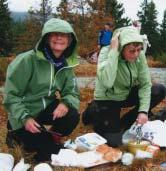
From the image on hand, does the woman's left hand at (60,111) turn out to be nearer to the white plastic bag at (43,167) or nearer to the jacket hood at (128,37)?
the white plastic bag at (43,167)

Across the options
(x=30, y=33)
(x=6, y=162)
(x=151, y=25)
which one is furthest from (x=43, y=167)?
(x=151, y=25)

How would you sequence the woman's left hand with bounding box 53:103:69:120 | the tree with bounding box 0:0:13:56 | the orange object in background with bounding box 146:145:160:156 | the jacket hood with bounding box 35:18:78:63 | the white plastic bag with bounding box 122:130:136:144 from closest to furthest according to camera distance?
the jacket hood with bounding box 35:18:78:63 → the woman's left hand with bounding box 53:103:69:120 → the orange object in background with bounding box 146:145:160:156 → the white plastic bag with bounding box 122:130:136:144 → the tree with bounding box 0:0:13:56

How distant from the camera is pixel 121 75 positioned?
416cm

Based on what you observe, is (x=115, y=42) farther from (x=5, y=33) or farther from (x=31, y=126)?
(x=5, y=33)

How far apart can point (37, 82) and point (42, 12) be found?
29.8 metres

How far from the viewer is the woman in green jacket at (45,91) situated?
3469 millimetres

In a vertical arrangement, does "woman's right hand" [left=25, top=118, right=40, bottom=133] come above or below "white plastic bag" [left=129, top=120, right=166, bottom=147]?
above

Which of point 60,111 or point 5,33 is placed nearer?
point 60,111

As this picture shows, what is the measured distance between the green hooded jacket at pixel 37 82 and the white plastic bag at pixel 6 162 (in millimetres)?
267

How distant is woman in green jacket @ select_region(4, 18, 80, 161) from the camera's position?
11.4 ft

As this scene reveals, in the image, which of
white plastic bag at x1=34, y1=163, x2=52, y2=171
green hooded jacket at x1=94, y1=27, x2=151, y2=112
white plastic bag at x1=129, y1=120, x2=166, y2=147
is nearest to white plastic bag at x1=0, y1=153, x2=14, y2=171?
white plastic bag at x1=34, y1=163, x2=52, y2=171

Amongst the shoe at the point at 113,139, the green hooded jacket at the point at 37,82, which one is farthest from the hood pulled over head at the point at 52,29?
the shoe at the point at 113,139

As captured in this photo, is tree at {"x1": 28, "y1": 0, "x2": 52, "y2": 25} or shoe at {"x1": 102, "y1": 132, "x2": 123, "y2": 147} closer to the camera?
shoe at {"x1": 102, "y1": 132, "x2": 123, "y2": 147}

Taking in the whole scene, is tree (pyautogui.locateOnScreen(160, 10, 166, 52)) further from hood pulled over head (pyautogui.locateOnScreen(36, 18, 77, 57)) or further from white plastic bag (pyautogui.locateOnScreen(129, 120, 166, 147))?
hood pulled over head (pyautogui.locateOnScreen(36, 18, 77, 57))
